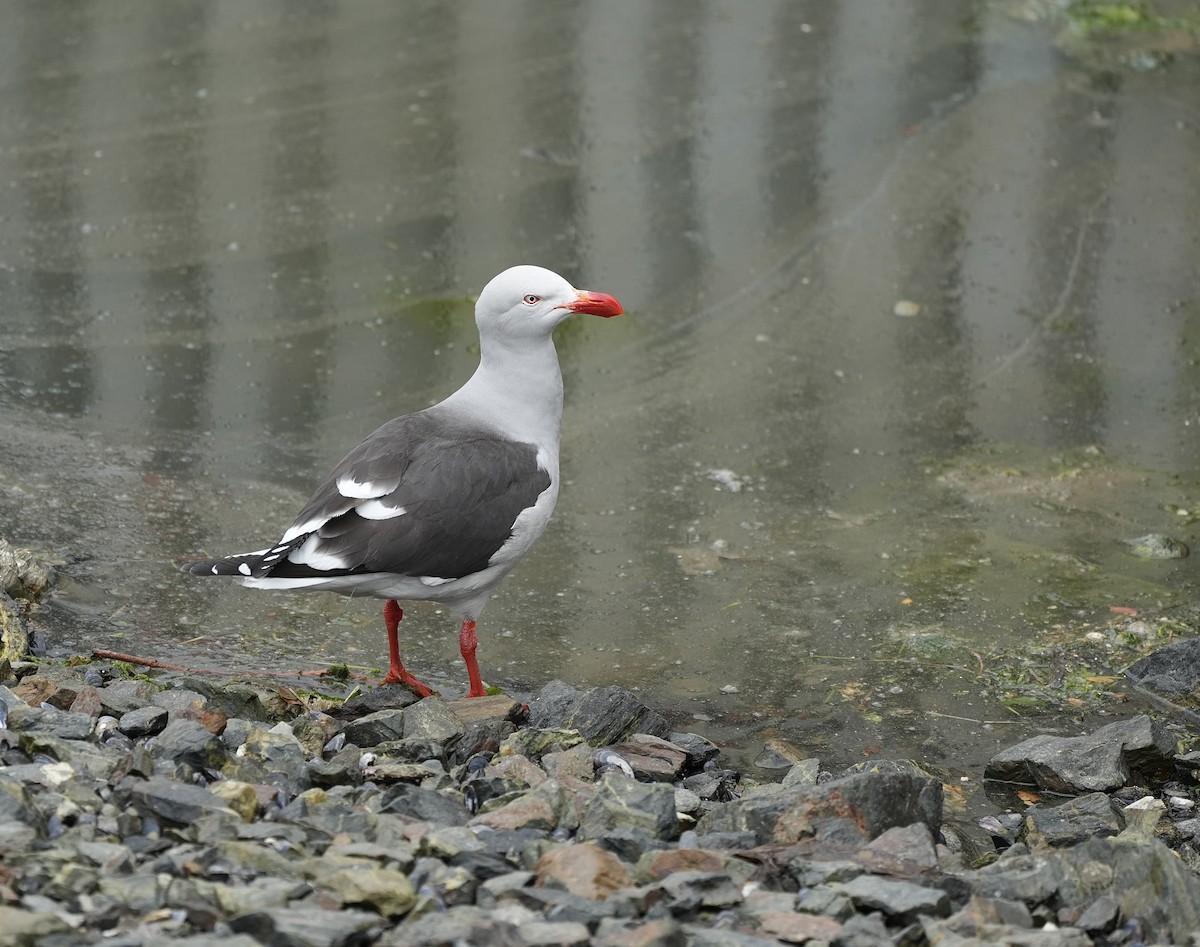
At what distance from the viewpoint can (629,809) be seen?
3.94 m

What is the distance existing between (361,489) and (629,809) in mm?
1401

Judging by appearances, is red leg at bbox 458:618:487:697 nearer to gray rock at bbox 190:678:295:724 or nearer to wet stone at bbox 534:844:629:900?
gray rock at bbox 190:678:295:724

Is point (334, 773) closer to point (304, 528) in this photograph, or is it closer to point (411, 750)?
point (411, 750)

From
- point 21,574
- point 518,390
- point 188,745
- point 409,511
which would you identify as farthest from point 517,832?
point 21,574

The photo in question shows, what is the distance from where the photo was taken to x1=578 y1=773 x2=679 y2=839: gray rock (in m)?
3.91

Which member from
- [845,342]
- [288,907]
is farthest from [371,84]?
[288,907]

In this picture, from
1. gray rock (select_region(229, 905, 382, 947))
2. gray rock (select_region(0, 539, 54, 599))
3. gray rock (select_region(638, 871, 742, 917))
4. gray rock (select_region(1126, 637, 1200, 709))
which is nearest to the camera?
gray rock (select_region(229, 905, 382, 947))

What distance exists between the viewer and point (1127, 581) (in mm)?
6074

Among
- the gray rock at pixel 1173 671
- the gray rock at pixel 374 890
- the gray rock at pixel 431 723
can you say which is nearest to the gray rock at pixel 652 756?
the gray rock at pixel 431 723

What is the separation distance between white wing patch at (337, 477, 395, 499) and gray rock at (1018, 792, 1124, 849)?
2.12 meters

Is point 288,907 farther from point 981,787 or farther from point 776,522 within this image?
point 776,522

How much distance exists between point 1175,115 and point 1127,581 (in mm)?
5069

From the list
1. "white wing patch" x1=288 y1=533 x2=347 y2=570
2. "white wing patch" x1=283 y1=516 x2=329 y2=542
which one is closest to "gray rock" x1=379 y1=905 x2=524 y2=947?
"white wing patch" x1=288 y1=533 x2=347 y2=570

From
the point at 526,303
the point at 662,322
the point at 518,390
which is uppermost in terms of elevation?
the point at 526,303
